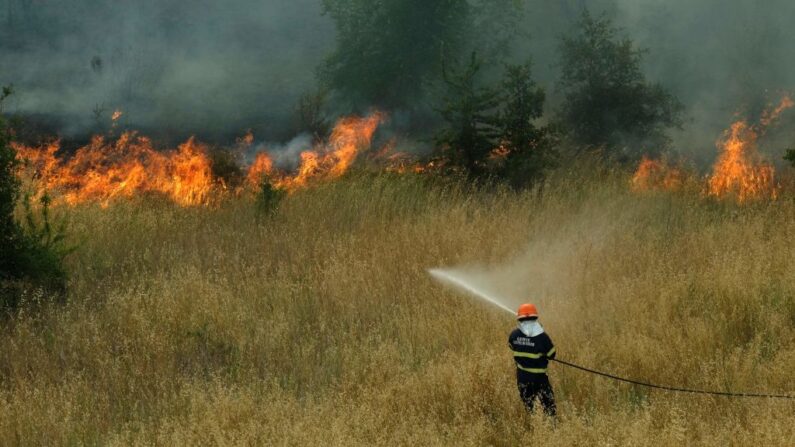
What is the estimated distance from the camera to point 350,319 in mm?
5957

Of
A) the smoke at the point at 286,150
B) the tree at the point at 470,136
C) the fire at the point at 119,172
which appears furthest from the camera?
the smoke at the point at 286,150

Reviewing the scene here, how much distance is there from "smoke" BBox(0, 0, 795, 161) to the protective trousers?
12.4 metres

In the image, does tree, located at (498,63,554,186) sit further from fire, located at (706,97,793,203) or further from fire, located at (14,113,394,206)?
fire, located at (14,113,394,206)

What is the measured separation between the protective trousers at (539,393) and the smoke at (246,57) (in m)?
12.4

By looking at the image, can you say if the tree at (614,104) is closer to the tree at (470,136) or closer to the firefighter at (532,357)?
the tree at (470,136)

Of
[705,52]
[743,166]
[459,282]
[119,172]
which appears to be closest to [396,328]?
[459,282]

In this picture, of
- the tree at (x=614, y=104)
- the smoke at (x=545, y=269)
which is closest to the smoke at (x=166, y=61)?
the tree at (x=614, y=104)

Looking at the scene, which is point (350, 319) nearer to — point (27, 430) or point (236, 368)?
point (236, 368)

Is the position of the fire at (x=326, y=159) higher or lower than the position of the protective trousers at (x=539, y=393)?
higher

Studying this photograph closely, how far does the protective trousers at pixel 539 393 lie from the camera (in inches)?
155

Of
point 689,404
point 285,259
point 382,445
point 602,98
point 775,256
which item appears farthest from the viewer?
point 602,98

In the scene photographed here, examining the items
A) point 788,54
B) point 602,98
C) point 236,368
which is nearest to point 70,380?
point 236,368

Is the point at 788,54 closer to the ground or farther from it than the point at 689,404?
farther from it

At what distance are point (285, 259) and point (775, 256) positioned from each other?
5.40 metres
